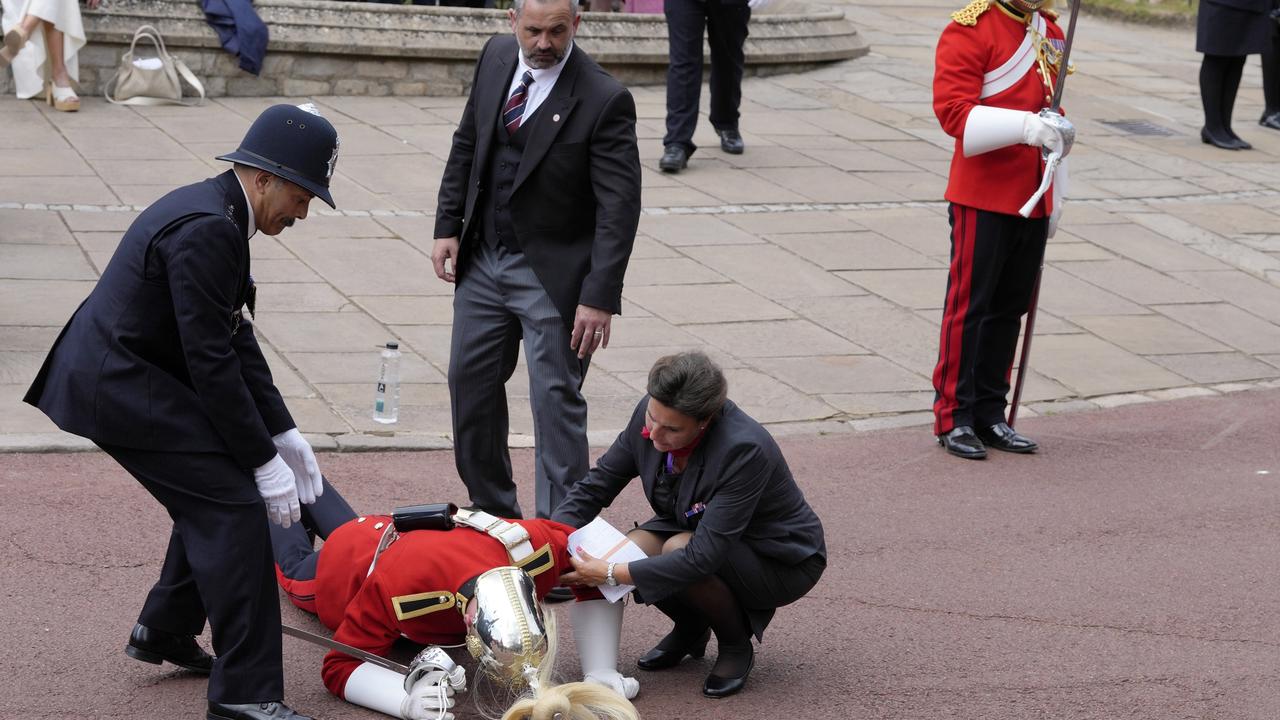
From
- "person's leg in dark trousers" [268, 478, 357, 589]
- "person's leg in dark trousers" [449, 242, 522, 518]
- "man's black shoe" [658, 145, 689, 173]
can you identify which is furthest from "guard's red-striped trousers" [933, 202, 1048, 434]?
"man's black shoe" [658, 145, 689, 173]

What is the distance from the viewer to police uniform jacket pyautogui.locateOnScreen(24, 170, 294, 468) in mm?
3723

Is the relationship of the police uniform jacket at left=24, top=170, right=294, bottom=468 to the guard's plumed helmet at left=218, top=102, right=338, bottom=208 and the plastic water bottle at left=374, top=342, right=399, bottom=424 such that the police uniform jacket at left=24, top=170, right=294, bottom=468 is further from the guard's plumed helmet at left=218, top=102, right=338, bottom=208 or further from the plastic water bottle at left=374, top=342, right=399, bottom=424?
the plastic water bottle at left=374, top=342, right=399, bottom=424

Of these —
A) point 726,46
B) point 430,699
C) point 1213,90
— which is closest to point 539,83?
point 430,699

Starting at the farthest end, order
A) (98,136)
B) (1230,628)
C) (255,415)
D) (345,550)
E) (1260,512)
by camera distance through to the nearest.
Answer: (98,136) → (1260,512) → (1230,628) → (345,550) → (255,415)

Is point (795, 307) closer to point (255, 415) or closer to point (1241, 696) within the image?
point (1241, 696)

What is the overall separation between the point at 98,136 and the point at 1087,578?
7321mm

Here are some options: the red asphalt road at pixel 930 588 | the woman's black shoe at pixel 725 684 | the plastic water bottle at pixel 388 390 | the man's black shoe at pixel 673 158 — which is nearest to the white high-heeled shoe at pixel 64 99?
the man's black shoe at pixel 673 158

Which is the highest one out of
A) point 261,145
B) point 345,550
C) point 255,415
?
point 261,145

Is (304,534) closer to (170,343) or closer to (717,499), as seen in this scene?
(170,343)

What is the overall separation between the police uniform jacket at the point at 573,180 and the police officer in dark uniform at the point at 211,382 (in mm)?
1179

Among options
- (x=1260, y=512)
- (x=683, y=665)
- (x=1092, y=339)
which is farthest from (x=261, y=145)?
(x=1092, y=339)

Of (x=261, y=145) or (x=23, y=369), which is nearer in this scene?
(x=261, y=145)

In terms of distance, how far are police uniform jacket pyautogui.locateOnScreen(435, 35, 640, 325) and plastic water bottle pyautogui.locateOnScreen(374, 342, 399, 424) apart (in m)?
1.45

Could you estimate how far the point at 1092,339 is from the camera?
8.30 m
